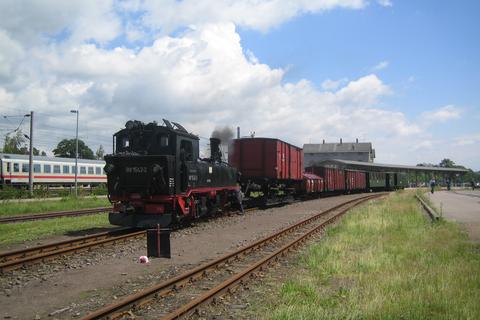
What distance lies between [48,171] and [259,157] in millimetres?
27147

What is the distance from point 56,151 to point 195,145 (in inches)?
A: 3906

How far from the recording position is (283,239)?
43.4 feet

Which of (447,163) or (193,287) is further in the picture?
(447,163)

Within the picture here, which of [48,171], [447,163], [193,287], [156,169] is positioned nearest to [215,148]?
[156,169]

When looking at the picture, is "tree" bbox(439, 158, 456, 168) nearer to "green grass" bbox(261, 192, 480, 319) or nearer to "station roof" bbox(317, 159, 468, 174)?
"station roof" bbox(317, 159, 468, 174)

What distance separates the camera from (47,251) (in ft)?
34.7

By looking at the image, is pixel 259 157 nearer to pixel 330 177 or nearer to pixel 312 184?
pixel 312 184

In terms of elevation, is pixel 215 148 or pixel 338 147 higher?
pixel 338 147

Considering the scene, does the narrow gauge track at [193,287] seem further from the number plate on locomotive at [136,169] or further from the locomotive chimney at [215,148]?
the locomotive chimney at [215,148]

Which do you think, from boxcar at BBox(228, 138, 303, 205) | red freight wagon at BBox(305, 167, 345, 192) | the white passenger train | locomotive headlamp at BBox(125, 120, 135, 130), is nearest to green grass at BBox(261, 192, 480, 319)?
locomotive headlamp at BBox(125, 120, 135, 130)

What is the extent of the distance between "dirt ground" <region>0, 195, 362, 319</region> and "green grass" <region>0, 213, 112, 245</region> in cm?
356

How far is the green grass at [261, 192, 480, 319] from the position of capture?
5742mm

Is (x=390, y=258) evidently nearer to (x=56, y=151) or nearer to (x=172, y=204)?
(x=172, y=204)

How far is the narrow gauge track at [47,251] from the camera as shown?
8884 millimetres
